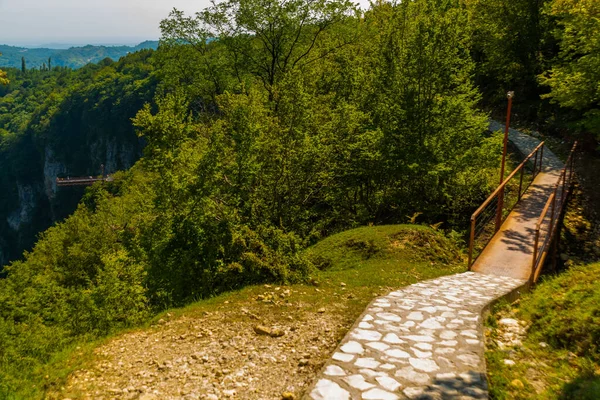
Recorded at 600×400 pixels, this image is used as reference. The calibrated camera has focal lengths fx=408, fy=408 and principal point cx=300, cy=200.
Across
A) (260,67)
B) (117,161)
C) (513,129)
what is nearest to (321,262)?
(260,67)

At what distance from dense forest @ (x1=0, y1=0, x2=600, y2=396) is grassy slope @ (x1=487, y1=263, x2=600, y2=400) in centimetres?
505

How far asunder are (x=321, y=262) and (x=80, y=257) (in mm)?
21435

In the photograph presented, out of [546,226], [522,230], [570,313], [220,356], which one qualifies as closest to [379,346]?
[220,356]

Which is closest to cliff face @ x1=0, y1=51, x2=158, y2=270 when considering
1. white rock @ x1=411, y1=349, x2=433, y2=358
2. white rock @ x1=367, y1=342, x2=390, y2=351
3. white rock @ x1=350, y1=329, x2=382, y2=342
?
white rock @ x1=350, y1=329, x2=382, y2=342

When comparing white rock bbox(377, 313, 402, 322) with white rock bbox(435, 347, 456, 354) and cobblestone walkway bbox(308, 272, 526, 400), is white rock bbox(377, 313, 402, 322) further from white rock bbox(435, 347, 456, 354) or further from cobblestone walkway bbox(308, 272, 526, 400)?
white rock bbox(435, 347, 456, 354)

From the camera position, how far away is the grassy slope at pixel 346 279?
705 cm

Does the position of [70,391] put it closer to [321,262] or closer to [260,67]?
[321,262]

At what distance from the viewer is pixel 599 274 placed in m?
7.65

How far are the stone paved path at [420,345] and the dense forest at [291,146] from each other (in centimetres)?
342

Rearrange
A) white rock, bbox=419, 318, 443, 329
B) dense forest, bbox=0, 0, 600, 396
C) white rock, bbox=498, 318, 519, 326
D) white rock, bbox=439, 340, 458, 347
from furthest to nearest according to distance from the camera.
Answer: dense forest, bbox=0, 0, 600, 396 < white rock, bbox=498, 318, 519, 326 < white rock, bbox=419, 318, 443, 329 < white rock, bbox=439, 340, 458, 347

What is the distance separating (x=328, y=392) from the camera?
4.61m

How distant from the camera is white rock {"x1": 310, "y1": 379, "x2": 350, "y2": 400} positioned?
4508mm

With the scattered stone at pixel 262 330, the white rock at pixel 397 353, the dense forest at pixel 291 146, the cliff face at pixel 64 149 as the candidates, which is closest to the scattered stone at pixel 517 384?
the white rock at pixel 397 353

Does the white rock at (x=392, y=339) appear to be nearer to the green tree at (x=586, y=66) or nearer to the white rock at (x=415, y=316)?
the white rock at (x=415, y=316)
